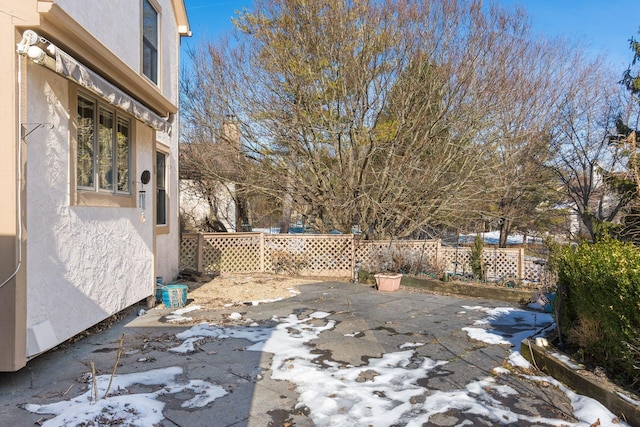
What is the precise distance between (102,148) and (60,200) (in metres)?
1.41

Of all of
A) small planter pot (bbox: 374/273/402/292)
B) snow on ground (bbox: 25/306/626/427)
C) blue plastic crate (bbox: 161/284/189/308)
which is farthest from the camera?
small planter pot (bbox: 374/273/402/292)

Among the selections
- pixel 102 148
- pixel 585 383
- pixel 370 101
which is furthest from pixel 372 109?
pixel 585 383

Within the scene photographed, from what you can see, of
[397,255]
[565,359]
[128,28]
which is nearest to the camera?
[565,359]

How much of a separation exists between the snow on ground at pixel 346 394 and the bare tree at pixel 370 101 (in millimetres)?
7349

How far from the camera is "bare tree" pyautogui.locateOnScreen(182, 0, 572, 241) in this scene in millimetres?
11555

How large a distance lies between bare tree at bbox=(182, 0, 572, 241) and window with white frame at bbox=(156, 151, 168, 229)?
3687 mm

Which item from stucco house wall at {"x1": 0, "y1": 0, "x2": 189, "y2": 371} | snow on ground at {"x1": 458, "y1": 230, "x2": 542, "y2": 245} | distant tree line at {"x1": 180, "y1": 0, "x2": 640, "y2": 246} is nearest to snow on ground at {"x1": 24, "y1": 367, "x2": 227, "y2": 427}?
Result: stucco house wall at {"x1": 0, "y1": 0, "x2": 189, "y2": 371}

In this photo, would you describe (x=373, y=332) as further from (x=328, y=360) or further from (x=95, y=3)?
(x=95, y=3)

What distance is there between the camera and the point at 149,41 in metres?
7.57

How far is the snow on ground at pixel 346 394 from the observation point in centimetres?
337

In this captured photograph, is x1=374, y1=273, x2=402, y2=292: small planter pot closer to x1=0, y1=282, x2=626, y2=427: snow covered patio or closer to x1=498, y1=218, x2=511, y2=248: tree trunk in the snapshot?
x1=0, y1=282, x2=626, y2=427: snow covered patio

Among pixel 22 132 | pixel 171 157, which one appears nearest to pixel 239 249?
pixel 171 157

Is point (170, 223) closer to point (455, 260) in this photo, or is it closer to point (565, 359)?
point (455, 260)

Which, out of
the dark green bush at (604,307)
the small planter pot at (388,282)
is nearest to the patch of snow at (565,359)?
the dark green bush at (604,307)
